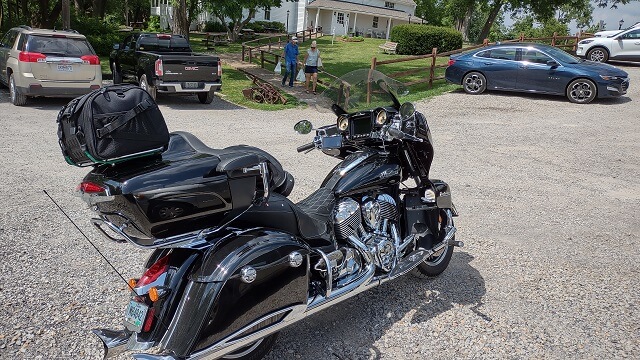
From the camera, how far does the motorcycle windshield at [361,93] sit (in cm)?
402

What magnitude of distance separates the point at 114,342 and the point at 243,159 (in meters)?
1.19

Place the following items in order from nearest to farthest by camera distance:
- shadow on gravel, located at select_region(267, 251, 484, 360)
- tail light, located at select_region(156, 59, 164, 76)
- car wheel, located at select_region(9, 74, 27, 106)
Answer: shadow on gravel, located at select_region(267, 251, 484, 360), car wheel, located at select_region(9, 74, 27, 106), tail light, located at select_region(156, 59, 164, 76)

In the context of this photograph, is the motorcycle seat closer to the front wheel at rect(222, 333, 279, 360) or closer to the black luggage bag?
the black luggage bag

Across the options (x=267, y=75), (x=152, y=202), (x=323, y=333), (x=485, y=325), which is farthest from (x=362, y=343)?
(x=267, y=75)

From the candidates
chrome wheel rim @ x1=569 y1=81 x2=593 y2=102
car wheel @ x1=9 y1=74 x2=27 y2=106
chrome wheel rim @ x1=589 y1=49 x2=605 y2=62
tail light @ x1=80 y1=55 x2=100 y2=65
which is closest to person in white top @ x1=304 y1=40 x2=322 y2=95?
tail light @ x1=80 y1=55 x2=100 y2=65

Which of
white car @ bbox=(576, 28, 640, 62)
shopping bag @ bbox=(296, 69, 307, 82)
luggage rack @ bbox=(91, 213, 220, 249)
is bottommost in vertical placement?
shopping bag @ bbox=(296, 69, 307, 82)

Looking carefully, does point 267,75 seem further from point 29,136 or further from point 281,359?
point 281,359

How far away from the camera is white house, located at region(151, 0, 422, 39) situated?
47.7m

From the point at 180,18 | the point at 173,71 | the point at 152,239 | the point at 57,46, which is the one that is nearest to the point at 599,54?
the point at 180,18

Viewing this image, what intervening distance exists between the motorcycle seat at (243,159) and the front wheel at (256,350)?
3.03ft

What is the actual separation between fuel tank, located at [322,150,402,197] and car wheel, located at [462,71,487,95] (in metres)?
12.8

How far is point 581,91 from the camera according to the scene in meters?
14.4

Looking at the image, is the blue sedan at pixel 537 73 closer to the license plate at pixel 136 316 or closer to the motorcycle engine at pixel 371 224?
the motorcycle engine at pixel 371 224

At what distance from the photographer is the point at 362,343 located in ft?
11.9
